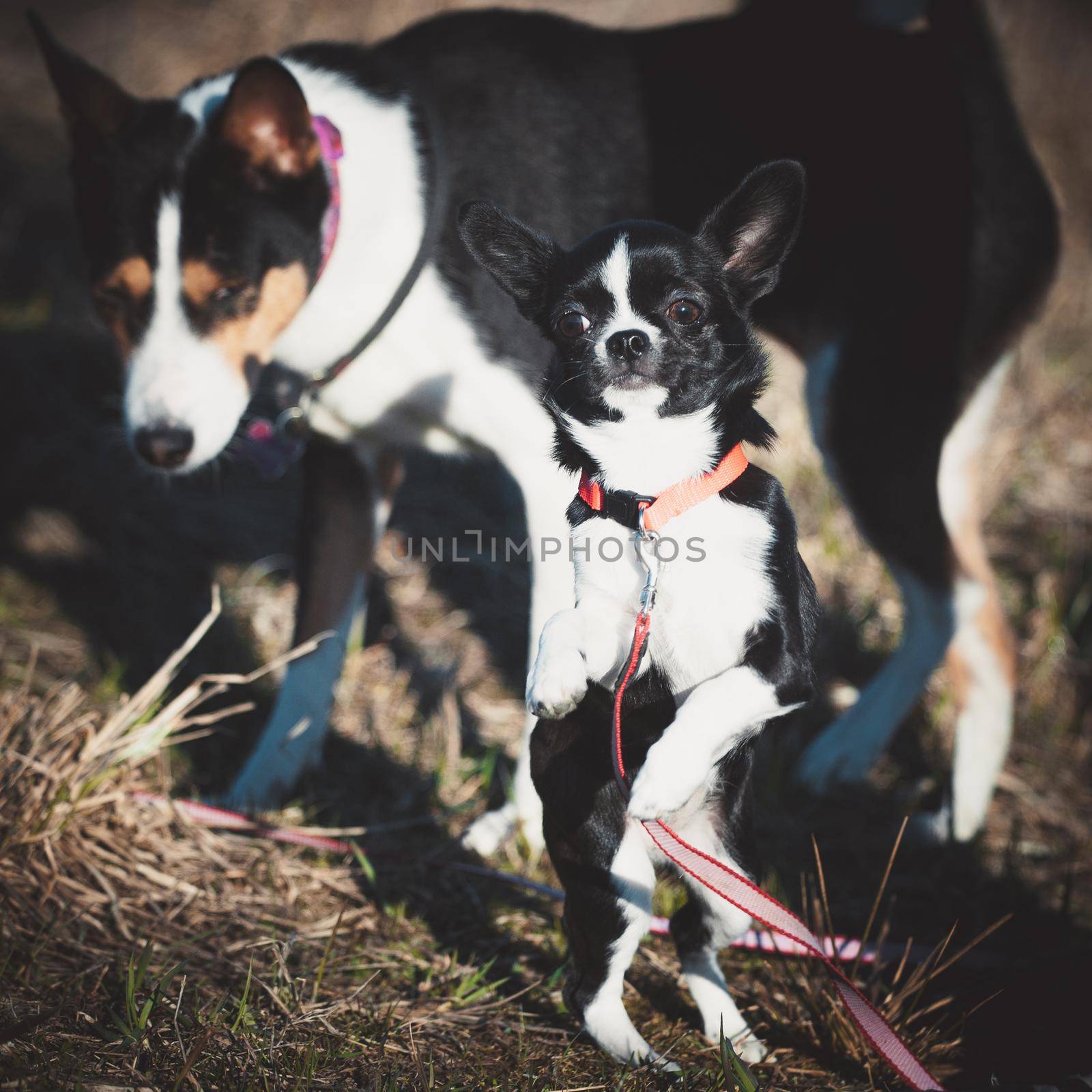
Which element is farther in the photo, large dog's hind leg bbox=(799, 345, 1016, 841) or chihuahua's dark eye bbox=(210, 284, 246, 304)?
large dog's hind leg bbox=(799, 345, 1016, 841)

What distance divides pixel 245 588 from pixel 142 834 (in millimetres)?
1424

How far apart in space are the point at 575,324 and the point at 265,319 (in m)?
1.11

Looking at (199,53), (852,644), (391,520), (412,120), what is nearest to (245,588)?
(391,520)

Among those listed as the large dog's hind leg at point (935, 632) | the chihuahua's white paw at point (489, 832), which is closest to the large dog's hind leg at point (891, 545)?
the large dog's hind leg at point (935, 632)

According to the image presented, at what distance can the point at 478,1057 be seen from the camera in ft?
5.36

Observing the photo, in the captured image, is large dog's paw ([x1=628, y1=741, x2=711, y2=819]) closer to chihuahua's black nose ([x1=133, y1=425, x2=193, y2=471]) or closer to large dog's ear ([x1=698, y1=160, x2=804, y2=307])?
large dog's ear ([x1=698, y1=160, x2=804, y2=307])

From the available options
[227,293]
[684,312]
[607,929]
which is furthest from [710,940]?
[227,293]

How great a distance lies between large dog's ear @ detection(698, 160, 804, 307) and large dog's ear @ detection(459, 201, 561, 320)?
0.20 meters

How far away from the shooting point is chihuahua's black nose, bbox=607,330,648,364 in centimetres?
120

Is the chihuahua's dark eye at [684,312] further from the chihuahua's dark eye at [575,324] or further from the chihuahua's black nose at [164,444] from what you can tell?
the chihuahua's black nose at [164,444]

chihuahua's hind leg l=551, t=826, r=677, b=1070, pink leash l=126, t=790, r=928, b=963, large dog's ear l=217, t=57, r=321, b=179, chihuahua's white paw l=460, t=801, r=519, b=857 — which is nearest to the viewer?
chihuahua's hind leg l=551, t=826, r=677, b=1070

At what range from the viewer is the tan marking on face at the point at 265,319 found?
2109mm

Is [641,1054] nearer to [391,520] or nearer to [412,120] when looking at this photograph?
[412,120]

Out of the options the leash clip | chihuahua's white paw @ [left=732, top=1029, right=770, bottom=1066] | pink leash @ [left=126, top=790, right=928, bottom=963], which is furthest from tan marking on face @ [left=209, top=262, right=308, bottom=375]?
chihuahua's white paw @ [left=732, top=1029, right=770, bottom=1066]
